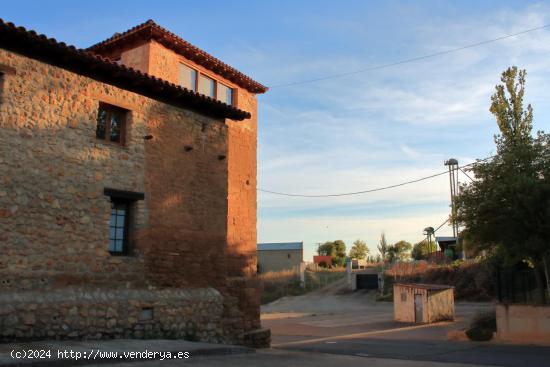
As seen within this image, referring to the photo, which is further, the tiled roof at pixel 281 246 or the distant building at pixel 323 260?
the distant building at pixel 323 260

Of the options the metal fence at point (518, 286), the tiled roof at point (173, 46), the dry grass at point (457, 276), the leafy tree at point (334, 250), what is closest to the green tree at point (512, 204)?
the metal fence at point (518, 286)

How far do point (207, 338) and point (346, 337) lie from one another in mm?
8724

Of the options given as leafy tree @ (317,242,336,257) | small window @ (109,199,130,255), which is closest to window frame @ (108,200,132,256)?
small window @ (109,199,130,255)

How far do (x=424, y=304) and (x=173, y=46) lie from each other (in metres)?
18.1

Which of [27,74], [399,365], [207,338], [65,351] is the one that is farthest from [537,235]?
[27,74]

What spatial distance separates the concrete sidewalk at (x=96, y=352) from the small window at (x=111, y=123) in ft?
15.7

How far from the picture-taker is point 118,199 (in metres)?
12.2

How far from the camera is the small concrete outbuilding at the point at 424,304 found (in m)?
25.8

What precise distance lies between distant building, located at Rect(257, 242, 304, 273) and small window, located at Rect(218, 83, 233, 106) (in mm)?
48910

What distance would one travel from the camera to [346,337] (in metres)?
20.4

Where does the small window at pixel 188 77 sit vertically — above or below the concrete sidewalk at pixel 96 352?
above

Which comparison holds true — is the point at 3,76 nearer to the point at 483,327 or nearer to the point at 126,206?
the point at 126,206

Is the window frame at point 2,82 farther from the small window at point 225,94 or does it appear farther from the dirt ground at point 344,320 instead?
the dirt ground at point 344,320

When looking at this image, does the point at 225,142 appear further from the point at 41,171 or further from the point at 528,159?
the point at 528,159
